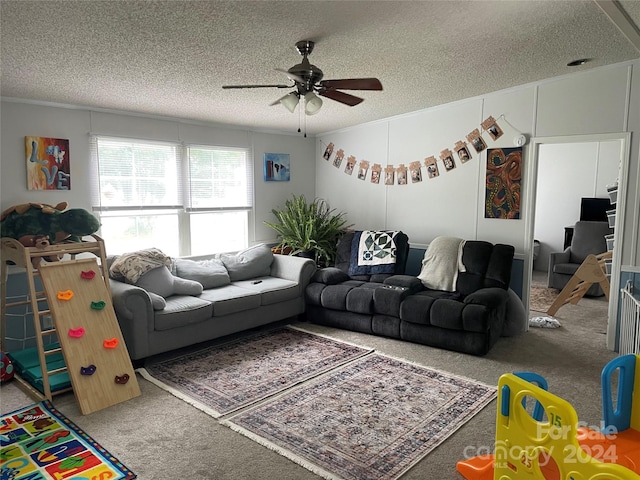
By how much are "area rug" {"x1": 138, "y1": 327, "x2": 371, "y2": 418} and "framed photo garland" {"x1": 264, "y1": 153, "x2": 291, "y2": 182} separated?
241 cm

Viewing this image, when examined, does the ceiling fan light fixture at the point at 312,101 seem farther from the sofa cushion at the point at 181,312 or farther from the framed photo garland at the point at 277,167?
the framed photo garland at the point at 277,167

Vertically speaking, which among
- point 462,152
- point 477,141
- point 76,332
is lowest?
point 76,332

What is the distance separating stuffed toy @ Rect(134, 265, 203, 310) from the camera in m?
4.03

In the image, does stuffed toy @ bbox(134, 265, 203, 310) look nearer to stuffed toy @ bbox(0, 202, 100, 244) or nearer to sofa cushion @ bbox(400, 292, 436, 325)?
stuffed toy @ bbox(0, 202, 100, 244)

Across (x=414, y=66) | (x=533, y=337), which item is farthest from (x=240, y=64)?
(x=533, y=337)

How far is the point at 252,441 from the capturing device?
2.65 meters

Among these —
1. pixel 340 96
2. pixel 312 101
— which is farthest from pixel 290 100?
pixel 340 96

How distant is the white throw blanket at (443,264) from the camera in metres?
4.62

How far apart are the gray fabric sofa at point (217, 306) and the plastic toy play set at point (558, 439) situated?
8.36ft

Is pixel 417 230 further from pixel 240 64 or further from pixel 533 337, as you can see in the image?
pixel 240 64

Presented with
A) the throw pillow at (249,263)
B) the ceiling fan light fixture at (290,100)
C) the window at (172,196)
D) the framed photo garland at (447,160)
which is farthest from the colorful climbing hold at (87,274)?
the framed photo garland at (447,160)

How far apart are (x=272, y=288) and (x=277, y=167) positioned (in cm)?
215

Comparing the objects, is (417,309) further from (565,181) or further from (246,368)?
(565,181)

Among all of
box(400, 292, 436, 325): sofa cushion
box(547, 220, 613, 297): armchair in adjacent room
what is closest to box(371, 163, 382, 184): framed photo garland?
box(400, 292, 436, 325): sofa cushion
